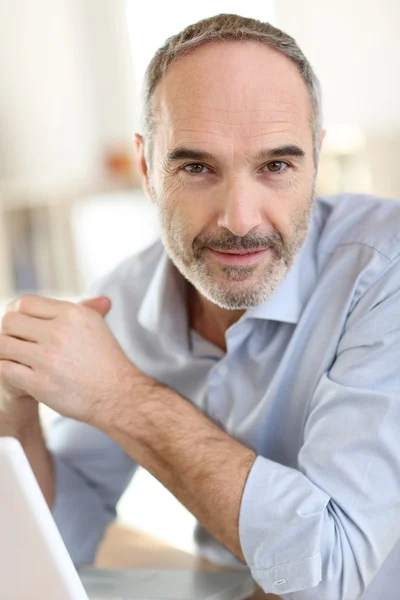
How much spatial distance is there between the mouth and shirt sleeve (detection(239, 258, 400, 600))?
24 centimetres

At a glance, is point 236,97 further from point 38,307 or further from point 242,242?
point 38,307

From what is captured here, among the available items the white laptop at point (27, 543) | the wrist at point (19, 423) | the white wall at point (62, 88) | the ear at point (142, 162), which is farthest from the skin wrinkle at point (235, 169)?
the white wall at point (62, 88)

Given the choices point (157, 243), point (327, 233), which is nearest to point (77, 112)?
point (157, 243)

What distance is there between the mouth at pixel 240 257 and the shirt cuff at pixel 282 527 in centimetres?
31

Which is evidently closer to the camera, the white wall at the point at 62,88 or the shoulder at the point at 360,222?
the shoulder at the point at 360,222

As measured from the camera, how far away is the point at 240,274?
112 centimetres

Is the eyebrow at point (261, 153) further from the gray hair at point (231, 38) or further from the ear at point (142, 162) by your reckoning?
the ear at point (142, 162)

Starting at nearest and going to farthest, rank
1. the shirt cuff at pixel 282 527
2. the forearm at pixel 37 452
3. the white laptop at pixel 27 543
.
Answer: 1. the white laptop at pixel 27 543
2. the shirt cuff at pixel 282 527
3. the forearm at pixel 37 452

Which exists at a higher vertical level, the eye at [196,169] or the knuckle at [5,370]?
the eye at [196,169]

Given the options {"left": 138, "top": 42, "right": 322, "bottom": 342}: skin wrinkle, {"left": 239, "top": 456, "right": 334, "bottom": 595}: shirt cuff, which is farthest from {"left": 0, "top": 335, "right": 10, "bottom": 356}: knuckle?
{"left": 239, "top": 456, "right": 334, "bottom": 595}: shirt cuff

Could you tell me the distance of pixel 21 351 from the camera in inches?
42.2

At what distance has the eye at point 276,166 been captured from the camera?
1.08 meters

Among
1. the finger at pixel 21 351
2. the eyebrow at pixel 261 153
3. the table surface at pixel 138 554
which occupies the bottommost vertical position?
the table surface at pixel 138 554

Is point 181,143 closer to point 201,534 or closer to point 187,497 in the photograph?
point 187,497
